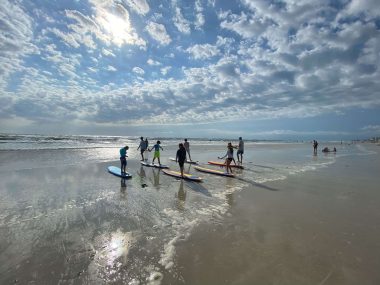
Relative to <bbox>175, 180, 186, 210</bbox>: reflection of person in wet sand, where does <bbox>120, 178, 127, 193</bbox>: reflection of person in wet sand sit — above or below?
above

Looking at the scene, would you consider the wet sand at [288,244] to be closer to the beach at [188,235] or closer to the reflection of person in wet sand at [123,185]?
the beach at [188,235]

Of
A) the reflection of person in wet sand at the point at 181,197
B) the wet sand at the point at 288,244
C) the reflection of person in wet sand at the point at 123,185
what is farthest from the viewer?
the reflection of person in wet sand at the point at 123,185

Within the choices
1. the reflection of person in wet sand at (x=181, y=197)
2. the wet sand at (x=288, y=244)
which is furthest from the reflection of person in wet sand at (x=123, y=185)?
the wet sand at (x=288, y=244)

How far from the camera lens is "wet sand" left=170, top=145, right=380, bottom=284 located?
14.3 feet

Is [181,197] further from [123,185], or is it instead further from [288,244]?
[288,244]

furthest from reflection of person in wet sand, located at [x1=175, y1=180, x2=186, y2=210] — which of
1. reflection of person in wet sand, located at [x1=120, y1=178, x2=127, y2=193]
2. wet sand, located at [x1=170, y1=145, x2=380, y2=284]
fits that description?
reflection of person in wet sand, located at [x1=120, y1=178, x2=127, y2=193]

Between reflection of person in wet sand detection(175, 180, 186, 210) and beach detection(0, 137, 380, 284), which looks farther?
reflection of person in wet sand detection(175, 180, 186, 210)

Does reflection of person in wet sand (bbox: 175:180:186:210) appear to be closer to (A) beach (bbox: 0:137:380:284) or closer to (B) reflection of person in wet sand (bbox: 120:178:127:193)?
(A) beach (bbox: 0:137:380:284)

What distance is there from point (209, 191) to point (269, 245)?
17.1 feet

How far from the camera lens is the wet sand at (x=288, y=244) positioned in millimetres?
4367

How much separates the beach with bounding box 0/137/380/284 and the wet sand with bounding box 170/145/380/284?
0.07 ft

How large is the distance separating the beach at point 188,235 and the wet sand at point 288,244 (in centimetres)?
2

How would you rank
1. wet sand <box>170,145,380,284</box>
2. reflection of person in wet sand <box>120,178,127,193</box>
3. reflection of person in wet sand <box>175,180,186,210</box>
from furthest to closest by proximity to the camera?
reflection of person in wet sand <box>120,178,127,193</box>, reflection of person in wet sand <box>175,180,186,210</box>, wet sand <box>170,145,380,284</box>

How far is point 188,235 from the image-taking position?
5.97m
